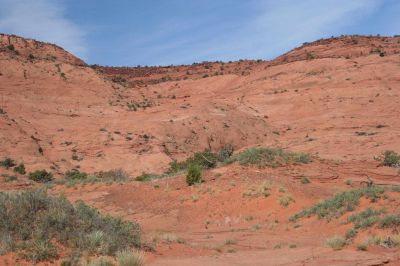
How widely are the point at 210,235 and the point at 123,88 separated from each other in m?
40.9

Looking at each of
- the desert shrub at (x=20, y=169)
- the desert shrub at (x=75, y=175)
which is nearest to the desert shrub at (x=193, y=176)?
the desert shrub at (x=75, y=175)

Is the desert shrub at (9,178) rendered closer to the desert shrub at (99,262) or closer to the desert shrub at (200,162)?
the desert shrub at (200,162)

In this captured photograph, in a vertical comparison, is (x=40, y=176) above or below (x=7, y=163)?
below

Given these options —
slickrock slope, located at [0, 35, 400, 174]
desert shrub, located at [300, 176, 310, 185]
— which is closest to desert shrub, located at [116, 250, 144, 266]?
desert shrub, located at [300, 176, 310, 185]

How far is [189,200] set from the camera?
20625 mm

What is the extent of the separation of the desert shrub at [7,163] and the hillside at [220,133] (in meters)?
0.85

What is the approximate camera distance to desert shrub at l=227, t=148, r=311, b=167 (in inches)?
922

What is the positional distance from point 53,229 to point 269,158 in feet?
51.8

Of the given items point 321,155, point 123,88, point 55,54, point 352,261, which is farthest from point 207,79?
point 352,261

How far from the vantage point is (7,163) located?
1179 inches

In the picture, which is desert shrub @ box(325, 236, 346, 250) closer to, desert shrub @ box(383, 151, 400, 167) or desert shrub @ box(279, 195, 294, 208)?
desert shrub @ box(279, 195, 294, 208)

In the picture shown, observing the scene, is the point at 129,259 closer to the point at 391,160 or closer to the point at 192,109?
the point at 391,160

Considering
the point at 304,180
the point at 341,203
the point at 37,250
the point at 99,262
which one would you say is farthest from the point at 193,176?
the point at 99,262

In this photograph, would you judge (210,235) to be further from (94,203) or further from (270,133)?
(270,133)
